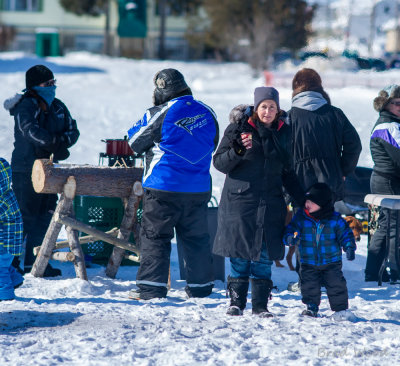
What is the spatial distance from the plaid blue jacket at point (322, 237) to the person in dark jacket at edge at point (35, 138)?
94.3 inches

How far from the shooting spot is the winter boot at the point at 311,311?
5656 mm

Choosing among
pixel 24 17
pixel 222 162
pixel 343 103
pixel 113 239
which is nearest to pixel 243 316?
pixel 222 162

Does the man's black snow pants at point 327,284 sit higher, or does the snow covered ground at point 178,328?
the man's black snow pants at point 327,284

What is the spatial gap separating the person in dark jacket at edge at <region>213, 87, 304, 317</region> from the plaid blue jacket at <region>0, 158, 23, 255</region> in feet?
4.99

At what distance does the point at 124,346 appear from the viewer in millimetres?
4758

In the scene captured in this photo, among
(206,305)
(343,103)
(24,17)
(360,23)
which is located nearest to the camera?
(206,305)

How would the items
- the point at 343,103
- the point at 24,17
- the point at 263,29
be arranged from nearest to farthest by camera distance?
the point at 343,103 → the point at 263,29 → the point at 24,17

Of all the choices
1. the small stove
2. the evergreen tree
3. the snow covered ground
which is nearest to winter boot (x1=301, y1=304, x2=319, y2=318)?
the snow covered ground

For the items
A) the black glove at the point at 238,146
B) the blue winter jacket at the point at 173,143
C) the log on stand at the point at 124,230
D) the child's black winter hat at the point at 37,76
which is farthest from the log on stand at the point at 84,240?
the black glove at the point at 238,146

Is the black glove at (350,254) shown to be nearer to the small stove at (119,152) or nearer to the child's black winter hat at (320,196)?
the child's black winter hat at (320,196)

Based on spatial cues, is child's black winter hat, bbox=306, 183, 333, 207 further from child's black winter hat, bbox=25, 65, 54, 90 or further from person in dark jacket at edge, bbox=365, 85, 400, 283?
child's black winter hat, bbox=25, 65, 54, 90

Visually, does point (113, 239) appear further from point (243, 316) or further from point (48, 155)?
point (243, 316)

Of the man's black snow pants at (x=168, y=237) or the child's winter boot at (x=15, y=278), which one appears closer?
the child's winter boot at (x=15, y=278)

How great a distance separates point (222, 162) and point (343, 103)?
15889mm
